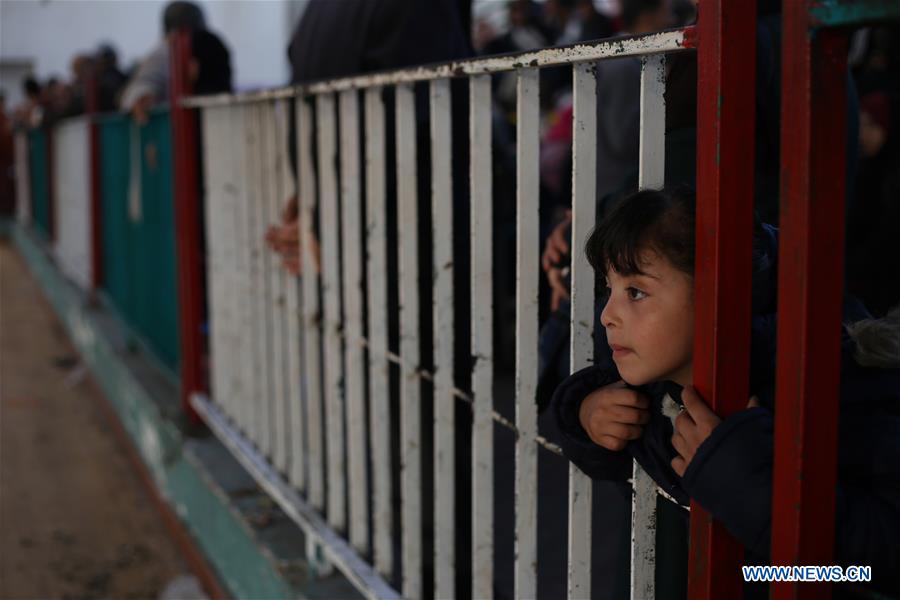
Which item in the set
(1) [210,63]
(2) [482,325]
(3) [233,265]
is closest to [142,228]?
(1) [210,63]

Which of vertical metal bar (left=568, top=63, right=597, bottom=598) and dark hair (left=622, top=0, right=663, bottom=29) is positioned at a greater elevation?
dark hair (left=622, top=0, right=663, bottom=29)

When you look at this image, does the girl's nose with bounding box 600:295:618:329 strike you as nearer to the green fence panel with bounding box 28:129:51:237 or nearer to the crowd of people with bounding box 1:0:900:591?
the crowd of people with bounding box 1:0:900:591

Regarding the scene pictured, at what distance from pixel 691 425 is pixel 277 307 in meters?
2.06

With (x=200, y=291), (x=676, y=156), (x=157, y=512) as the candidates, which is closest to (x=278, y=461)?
(x=200, y=291)

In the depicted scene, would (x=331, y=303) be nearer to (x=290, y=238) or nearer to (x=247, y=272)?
(x=290, y=238)

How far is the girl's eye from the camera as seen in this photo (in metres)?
1.45

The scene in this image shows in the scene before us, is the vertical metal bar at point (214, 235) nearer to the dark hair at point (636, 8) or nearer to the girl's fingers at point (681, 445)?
the dark hair at point (636, 8)

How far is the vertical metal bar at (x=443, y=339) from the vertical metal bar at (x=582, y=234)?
0.53 meters

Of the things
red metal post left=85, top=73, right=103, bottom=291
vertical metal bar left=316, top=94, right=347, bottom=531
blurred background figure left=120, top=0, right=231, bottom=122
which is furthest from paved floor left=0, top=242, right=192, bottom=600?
blurred background figure left=120, top=0, right=231, bottom=122

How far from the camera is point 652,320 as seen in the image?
1.44 meters

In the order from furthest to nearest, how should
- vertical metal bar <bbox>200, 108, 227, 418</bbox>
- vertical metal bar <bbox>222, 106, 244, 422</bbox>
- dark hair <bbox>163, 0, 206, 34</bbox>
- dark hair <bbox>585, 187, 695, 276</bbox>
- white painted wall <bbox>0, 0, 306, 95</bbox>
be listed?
white painted wall <bbox>0, 0, 306, 95</bbox> → dark hair <bbox>163, 0, 206, 34</bbox> → vertical metal bar <bbox>200, 108, 227, 418</bbox> → vertical metal bar <bbox>222, 106, 244, 422</bbox> → dark hair <bbox>585, 187, 695, 276</bbox>

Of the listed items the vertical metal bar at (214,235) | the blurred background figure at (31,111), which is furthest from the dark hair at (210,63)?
the blurred background figure at (31,111)

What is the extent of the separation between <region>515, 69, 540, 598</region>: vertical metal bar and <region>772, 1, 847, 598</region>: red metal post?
26.6 inches

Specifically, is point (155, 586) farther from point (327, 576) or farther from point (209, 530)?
point (327, 576)
